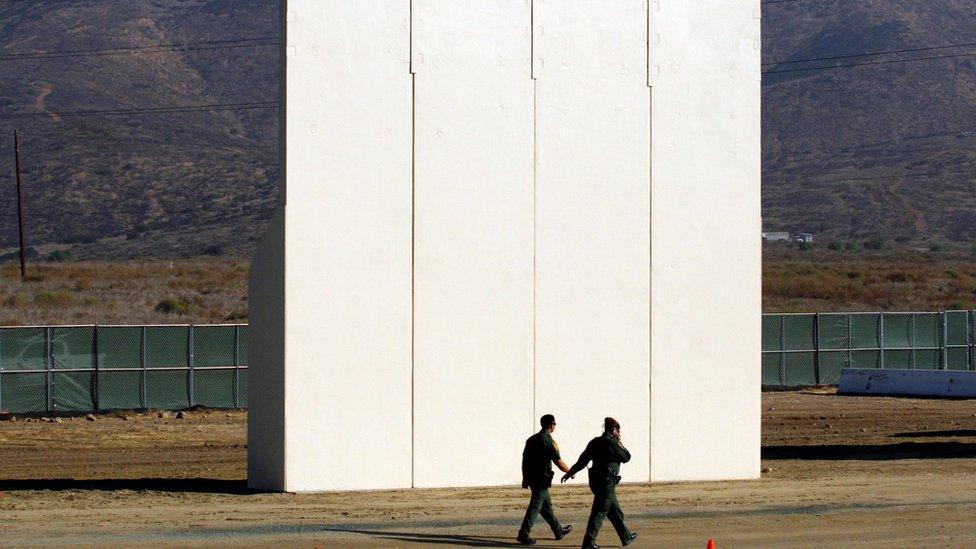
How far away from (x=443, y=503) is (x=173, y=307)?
43669mm

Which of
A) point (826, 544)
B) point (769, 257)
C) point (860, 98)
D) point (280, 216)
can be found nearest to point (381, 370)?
point (280, 216)

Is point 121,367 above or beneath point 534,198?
beneath

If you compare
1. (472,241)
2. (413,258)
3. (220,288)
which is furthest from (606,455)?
(220,288)

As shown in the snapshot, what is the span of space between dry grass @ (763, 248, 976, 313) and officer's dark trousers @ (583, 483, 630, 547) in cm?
5289

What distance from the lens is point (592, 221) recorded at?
22734 mm

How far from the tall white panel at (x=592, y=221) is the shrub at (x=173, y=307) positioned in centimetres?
4077

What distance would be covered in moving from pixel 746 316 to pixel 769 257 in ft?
265

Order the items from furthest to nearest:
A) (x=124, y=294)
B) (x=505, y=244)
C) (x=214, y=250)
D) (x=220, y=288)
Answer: (x=214, y=250) → (x=220, y=288) → (x=124, y=294) → (x=505, y=244)

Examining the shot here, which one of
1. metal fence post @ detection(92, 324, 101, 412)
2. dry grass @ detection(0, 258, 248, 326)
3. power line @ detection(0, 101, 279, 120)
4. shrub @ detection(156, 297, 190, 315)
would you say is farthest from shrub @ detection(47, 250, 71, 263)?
metal fence post @ detection(92, 324, 101, 412)

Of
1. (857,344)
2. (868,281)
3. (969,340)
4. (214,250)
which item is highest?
(214,250)

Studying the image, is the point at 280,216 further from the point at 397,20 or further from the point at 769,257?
the point at 769,257

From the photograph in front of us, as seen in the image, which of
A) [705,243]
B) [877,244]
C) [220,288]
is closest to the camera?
[705,243]

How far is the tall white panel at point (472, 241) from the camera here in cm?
2162

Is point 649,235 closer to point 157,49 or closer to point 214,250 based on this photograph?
point 214,250
